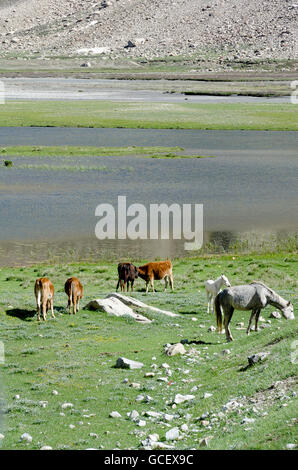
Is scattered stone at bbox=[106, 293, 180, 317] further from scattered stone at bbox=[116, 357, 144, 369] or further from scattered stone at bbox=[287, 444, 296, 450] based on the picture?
scattered stone at bbox=[287, 444, 296, 450]

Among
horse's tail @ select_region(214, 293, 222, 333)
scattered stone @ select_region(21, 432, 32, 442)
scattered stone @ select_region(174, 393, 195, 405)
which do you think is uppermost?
horse's tail @ select_region(214, 293, 222, 333)

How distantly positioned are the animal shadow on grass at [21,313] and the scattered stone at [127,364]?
5.69 m

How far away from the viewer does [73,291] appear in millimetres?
22672

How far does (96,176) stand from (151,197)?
35.2 feet

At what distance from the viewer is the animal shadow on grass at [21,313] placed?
2234 cm

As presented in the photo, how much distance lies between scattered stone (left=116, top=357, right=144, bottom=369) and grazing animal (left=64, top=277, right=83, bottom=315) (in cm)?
552

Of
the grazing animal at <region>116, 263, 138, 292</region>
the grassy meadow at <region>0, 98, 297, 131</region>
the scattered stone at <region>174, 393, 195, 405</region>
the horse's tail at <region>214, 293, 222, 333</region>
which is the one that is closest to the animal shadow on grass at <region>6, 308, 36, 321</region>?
the grazing animal at <region>116, 263, 138, 292</region>

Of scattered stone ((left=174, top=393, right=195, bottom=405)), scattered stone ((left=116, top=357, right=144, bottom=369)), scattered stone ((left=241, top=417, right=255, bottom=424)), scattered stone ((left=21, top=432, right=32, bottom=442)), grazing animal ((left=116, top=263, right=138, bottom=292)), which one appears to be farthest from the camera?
grazing animal ((left=116, top=263, right=138, bottom=292))

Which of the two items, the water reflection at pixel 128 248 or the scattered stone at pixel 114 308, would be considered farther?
the water reflection at pixel 128 248

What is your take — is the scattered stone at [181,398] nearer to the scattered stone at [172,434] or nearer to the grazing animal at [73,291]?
the scattered stone at [172,434]

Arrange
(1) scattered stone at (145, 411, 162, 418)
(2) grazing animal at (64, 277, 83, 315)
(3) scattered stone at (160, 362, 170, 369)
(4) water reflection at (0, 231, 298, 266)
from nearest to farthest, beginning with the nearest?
(1) scattered stone at (145, 411, 162, 418), (3) scattered stone at (160, 362, 170, 369), (2) grazing animal at (64, 277, 83, 315), (4) water reflection at (0, 231, 298, 266)

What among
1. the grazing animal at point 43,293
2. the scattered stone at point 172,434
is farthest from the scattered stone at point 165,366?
the grazing animal at point 43,293

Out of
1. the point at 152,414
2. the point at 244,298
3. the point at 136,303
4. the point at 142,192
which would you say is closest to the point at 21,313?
the point at 136,303

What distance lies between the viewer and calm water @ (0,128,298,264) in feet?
134
